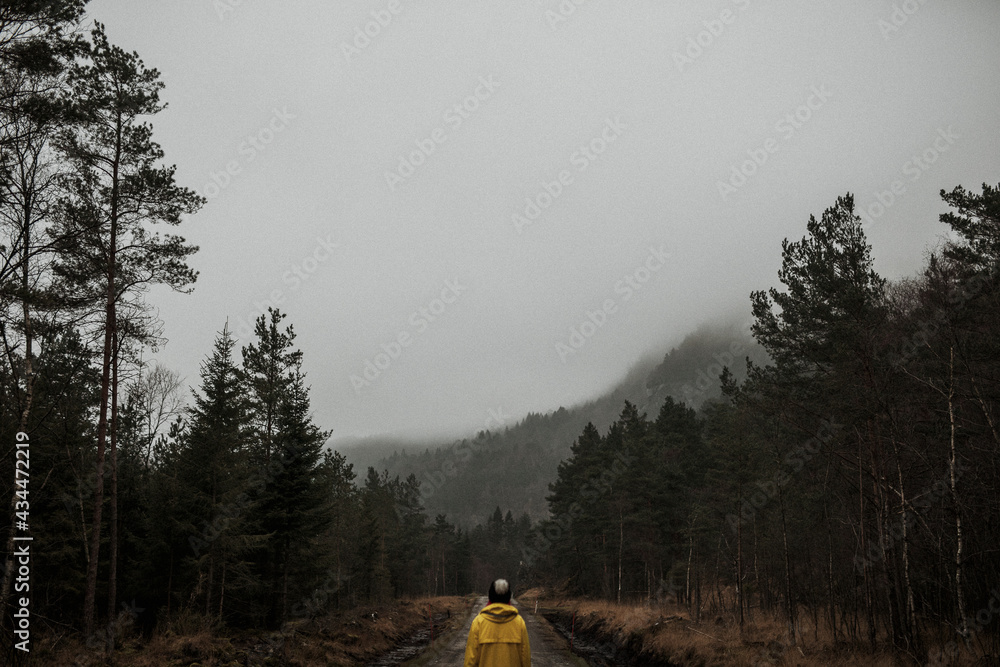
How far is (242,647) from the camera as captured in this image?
15523mm

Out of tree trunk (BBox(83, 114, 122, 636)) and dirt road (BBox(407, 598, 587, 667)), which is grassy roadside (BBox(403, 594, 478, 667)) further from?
tree trunk (BBox(83, 114, 122, 636))

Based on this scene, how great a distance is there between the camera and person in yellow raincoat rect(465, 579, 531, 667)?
610 centimetres

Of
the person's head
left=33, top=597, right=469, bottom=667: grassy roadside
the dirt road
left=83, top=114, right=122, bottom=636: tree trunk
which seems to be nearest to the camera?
the person's head

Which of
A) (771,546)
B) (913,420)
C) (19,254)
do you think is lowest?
(771,546)

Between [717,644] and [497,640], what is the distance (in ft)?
51.6

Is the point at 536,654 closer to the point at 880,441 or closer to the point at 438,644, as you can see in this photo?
the point at 438,644

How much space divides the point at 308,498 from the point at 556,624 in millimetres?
23732

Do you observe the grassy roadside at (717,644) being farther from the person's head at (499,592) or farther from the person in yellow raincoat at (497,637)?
the person's head at (499,592)

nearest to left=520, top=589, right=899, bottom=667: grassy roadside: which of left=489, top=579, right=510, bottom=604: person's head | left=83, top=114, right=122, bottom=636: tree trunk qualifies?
left=489, top=579, right=510, bottom=604: person's head

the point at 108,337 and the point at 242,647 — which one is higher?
the point at 108,337

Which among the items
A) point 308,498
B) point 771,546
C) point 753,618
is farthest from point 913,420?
point 308,498

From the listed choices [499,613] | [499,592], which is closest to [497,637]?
[499,613]

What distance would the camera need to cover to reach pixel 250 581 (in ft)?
71.0

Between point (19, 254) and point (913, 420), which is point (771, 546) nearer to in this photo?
point (913, 420)
